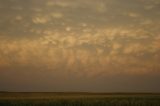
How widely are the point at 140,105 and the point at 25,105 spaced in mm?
11687

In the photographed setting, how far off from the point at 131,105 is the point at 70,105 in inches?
250

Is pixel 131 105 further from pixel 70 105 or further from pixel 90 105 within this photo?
pixel 70 105

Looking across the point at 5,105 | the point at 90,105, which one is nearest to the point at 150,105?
the point at 90,105

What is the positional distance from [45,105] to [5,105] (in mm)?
3940

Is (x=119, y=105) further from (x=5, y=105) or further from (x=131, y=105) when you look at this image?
(x=5, y=105)

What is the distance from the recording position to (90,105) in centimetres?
3092

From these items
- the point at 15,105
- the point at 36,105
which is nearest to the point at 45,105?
the point at 36,105

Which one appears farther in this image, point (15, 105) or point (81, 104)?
point (81, 104)

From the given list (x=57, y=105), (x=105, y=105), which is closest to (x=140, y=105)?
(x=105, y=105)

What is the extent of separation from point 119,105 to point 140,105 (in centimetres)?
231

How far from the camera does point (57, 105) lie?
3062 centimetres

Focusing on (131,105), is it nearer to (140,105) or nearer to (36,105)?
(140,105)

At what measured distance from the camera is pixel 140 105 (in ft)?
104

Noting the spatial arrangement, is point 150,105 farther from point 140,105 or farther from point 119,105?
point 119,105
